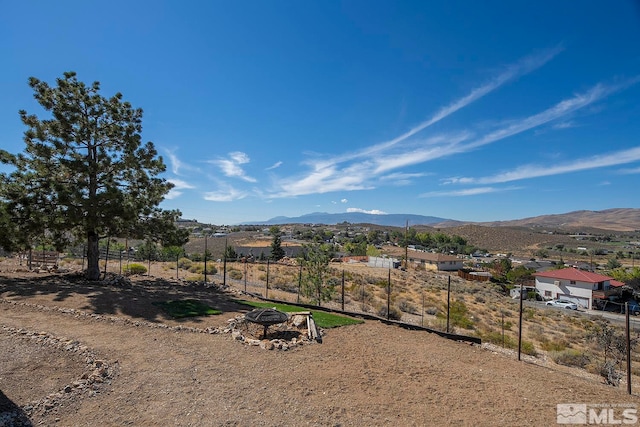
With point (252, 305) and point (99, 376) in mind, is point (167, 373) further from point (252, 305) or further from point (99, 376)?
point (252, 305)

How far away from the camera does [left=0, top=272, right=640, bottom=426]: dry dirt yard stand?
5.75 m

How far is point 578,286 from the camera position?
128 ft

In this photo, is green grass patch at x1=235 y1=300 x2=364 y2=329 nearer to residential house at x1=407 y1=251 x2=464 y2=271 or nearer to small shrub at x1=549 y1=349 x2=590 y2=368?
small shrub at x1=549 y1=349 x2=590 y2=368

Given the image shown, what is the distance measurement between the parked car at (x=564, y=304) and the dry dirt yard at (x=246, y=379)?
1312 inches

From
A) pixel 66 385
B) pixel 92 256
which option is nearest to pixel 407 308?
pixel 92 256

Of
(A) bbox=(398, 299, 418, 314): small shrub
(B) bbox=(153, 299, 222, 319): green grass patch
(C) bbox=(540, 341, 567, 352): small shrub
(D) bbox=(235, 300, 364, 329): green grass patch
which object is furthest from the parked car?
(B) bbox=(153, 299, 222, 319): green grass patch

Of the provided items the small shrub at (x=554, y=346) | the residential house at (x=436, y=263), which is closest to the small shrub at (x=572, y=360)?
the small shrub at (x=554, y=346)

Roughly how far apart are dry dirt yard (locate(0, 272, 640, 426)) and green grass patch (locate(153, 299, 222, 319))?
77 centimetres

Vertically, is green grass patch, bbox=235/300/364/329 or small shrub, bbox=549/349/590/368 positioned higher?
green grass patch, bbox=235/300/364/329

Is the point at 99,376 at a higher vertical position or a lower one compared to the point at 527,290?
higher

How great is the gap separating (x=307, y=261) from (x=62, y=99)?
13.7 m

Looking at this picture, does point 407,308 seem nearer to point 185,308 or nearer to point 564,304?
point 185,308

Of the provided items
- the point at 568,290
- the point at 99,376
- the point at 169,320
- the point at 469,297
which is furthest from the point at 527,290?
the point at 99,376

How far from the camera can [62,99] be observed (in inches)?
622
